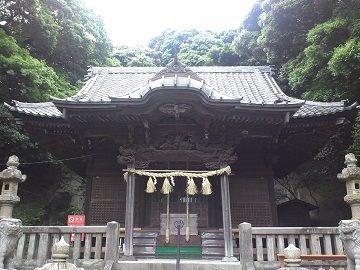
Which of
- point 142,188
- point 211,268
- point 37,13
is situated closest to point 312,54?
point 142,188

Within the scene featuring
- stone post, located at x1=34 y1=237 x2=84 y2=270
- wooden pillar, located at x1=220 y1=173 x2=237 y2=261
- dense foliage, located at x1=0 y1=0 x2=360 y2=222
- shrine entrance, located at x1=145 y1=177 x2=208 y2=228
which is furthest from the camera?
dense foliage, located at x1=0 y1=0 x2=360 y2=222

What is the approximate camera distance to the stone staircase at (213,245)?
30.9ft

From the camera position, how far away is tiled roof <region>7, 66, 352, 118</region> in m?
9.19

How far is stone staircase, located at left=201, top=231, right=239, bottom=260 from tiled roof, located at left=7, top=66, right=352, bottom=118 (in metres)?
3.71

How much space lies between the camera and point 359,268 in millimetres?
5742

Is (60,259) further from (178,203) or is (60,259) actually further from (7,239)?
(178,203)

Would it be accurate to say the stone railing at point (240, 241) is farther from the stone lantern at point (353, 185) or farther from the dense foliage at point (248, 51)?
the dense foliage at point (248, 51)

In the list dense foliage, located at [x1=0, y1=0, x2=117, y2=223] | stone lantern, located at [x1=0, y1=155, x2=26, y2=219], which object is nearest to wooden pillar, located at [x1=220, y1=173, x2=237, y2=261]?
stone lantern, located at [x1=0, y1=155, x2=26, y2=219]

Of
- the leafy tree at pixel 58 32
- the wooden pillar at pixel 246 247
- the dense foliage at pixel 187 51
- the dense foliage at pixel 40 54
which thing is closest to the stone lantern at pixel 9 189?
the wooden pillar at pixel 246 247

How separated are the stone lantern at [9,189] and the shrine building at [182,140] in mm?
2381

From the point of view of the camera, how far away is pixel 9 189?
279 inches

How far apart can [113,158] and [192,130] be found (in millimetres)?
2954

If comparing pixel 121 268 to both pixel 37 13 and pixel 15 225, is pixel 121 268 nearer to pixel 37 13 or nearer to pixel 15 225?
pixel 15 225

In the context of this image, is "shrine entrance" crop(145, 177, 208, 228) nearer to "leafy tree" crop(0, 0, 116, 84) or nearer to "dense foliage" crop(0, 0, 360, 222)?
"dense foliage" crop(0, 0, 360, 222)
